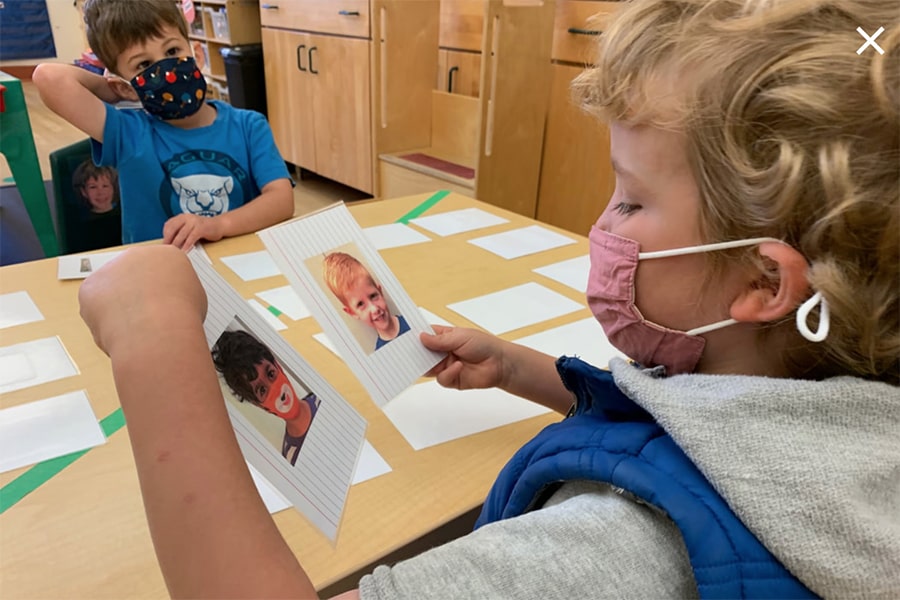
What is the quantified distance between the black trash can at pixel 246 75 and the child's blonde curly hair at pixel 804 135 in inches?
151

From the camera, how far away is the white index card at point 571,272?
1138 mm

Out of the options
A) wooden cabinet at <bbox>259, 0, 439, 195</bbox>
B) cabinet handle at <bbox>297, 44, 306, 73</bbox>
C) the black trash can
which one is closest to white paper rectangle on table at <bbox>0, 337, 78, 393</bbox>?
→ wooden cabinet at <bbox>259, 0, 439, 195</bbox>

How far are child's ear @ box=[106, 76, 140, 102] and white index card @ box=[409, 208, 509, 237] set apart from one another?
0.69m

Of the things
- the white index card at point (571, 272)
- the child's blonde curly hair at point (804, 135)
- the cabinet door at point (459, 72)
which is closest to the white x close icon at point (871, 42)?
the child's blonde curly hair at point (804, 135)

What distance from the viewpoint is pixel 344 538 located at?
593 mm

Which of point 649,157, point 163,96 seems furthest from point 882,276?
Result: point 163,96

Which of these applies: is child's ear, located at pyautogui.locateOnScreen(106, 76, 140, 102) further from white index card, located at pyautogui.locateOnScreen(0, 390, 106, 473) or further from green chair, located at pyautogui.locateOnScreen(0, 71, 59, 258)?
white index card, located at pyautogui.locateOnScreen(0, 390, 106, 473)

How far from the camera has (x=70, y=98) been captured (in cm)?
135

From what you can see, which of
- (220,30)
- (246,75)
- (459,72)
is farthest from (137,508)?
(220,30)

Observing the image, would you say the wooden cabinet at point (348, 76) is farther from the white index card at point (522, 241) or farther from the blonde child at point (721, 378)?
the blonde child at point (721, 378)

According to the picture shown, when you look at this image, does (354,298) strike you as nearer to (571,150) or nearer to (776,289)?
(776,289)

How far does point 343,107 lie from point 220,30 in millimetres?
1290

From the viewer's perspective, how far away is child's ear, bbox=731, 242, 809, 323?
44cm

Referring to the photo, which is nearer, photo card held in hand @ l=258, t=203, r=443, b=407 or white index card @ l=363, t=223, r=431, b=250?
photo card held in hand @ l=258, t=203, r=443, b=407
